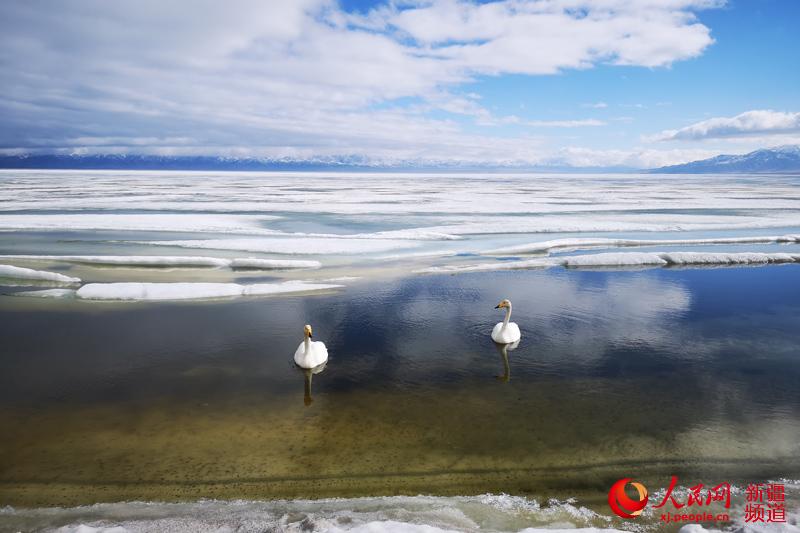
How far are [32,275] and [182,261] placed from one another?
3941 mm

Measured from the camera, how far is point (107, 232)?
23156mm

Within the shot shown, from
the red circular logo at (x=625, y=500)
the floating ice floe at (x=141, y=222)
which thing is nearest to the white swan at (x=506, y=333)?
the red circular logo at (x=625, y=500)

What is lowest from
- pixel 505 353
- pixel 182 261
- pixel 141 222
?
pixel 505 353

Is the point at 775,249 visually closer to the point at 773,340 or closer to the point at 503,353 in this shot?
the point at 773,340

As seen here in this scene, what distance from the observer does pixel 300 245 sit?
1958cm

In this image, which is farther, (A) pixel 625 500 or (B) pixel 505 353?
(B) pixel 505 353

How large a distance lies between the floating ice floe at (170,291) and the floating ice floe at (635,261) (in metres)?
4.60

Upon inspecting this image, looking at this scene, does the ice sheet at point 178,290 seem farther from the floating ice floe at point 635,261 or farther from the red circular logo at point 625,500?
the red circular logo at point 625,500

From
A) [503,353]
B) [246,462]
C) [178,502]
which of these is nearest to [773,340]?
[503,353]

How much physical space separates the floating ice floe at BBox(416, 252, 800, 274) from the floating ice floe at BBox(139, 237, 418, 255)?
388 cm

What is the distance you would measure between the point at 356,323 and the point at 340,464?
17.2 feet

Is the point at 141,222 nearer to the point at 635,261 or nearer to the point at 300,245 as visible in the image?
the point at 300,245

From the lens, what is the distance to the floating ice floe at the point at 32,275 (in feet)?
46.1

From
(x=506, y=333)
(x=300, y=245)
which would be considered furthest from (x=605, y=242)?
(x=506, y=333)
